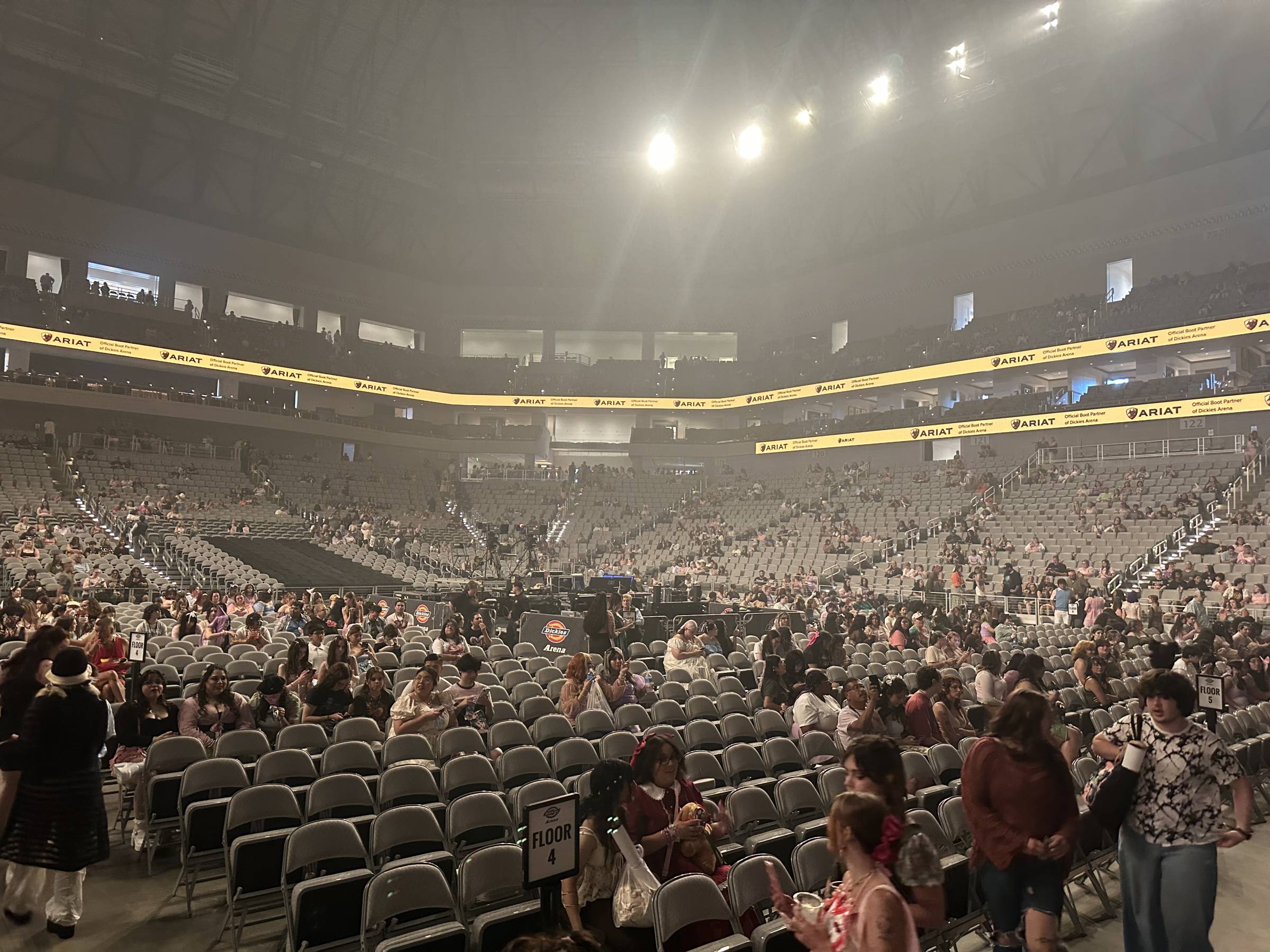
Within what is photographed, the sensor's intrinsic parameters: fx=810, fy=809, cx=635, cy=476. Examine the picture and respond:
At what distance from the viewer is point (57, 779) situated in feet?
13.6

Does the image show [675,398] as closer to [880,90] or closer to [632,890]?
[880,90]

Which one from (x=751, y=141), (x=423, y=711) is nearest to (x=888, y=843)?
(x=423, y=711)

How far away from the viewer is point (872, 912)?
2.32 m

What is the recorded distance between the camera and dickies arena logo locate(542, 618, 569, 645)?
13.3m

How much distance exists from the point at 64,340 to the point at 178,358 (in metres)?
4.15

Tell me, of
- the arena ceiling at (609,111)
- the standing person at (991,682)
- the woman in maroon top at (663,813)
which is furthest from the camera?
the arena ceiling at (609,111)

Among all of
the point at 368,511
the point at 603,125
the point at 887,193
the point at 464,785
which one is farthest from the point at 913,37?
the point at 464,785

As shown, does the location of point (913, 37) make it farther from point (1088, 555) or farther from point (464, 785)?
point (464, 785)

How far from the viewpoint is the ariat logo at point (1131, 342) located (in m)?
27.9

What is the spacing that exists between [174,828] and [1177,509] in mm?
25143

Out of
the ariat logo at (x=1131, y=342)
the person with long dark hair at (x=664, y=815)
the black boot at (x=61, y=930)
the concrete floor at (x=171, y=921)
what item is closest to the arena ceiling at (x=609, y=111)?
the ariat logo at (x=1131, y=342)

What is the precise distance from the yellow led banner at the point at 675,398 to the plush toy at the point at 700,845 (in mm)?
29038

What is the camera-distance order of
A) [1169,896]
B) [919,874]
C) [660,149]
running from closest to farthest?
[919,874] → [1169,896] → [660,149]

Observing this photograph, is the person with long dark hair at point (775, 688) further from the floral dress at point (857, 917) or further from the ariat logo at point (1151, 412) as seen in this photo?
the ariat logo at point (1151, 412)
